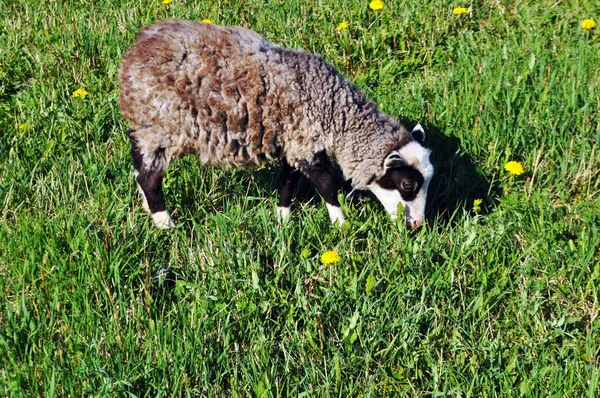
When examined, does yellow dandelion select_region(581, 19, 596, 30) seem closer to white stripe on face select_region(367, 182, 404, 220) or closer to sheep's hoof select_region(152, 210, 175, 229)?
white stripe on face select_region(367, 182, 404, 220)

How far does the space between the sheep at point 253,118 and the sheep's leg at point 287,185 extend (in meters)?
0.02

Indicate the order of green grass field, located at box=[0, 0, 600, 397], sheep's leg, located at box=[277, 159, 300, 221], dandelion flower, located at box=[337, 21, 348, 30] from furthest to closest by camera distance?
dandelion flower, located at box=[337, 21, 348, 30], sheep's leg, located at box=[277, 159, 300, 221], green grass field, located at box=[0, 0, 600, 397]

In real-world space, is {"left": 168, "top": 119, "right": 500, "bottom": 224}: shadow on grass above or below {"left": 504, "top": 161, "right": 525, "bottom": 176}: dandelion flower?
below

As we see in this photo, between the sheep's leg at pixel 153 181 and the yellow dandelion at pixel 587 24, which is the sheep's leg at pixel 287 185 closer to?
the sheep's leg at pixel 153 181

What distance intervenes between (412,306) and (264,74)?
162 cm

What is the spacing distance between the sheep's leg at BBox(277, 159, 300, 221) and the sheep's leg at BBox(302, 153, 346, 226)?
0.64 feet

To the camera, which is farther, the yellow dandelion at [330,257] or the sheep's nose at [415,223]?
the sheep's nose at [415,223]

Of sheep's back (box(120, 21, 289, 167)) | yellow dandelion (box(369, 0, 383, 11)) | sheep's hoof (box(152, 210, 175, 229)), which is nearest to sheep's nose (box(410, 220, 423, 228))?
sheep's back (box(120, 21, 289, 167))

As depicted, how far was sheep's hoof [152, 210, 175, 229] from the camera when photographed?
4.54 metres

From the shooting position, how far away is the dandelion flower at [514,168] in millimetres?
4836

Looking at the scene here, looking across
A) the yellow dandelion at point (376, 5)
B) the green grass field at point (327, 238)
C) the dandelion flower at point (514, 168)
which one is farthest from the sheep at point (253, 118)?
the yellow dandelion at point (376, 5)

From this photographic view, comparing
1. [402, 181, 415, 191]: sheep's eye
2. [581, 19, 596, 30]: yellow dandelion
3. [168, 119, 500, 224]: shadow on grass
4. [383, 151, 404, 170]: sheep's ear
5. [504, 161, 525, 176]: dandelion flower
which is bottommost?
[168, 119, 500, 224]: shadow on grass

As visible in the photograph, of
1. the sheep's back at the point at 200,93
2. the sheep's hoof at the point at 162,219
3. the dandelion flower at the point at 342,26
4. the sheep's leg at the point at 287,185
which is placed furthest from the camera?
the dandelion flower at the point at 342,26

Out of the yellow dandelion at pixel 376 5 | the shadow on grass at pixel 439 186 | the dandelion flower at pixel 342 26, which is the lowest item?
the shadow on grass at pixel 439 186
